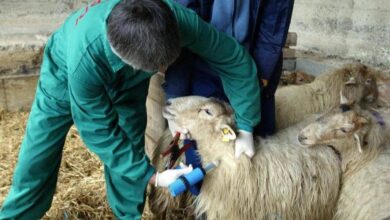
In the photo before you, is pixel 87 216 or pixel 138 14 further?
pixel 87 216

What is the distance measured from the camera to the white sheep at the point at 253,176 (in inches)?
92.7

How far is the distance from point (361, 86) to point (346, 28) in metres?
1.86

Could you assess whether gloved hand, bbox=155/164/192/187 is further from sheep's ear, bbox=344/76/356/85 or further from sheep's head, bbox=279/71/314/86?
sheep's head, bbox=279/71/314/86

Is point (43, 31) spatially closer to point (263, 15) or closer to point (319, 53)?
point (319, 53)

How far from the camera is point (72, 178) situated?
3.30m

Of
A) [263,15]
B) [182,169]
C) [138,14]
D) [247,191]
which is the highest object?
[138,14]

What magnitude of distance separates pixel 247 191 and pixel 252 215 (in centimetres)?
13

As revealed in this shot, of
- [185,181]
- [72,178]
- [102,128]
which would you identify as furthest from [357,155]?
[72,178]

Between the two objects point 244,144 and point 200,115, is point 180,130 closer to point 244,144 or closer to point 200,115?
point 200,115

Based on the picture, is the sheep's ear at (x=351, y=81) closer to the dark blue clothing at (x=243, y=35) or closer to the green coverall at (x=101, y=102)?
the dark blue clothing at (x=243, y=35)

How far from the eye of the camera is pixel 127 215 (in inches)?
97.4

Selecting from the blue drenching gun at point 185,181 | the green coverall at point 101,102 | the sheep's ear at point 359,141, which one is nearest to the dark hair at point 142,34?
the green coverall at point 101,102

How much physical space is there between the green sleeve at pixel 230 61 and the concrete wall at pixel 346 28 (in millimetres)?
3080

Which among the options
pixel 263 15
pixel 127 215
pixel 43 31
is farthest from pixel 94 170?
pixel 43 31
